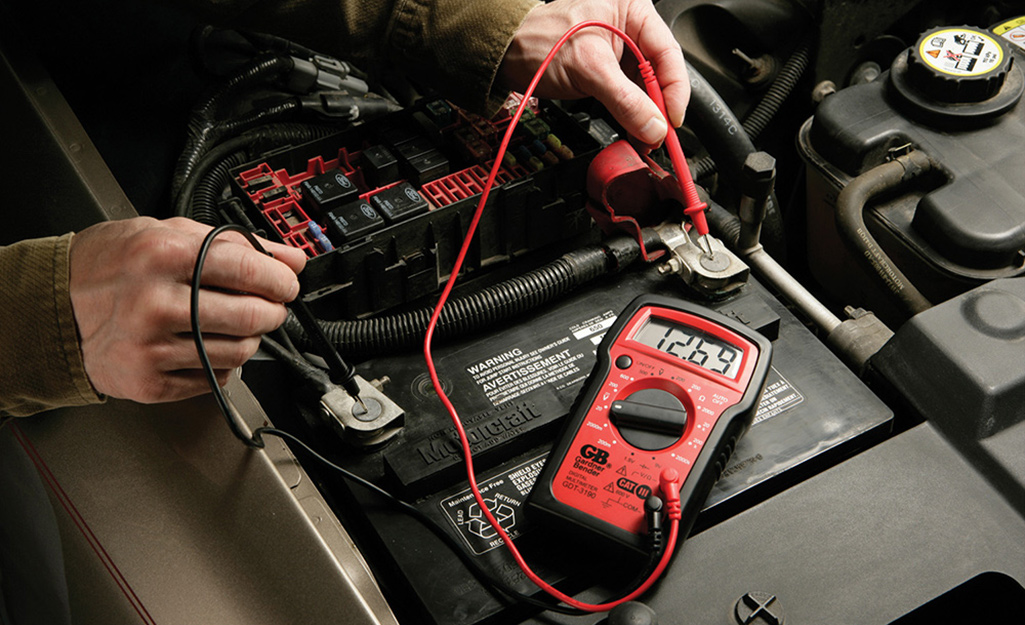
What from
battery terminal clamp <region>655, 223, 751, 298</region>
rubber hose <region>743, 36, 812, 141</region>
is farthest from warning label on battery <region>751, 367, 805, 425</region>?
rubber hose <region>743, 36, 812, 141</region>

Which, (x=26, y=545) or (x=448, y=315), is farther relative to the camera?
(x=448, y=315)

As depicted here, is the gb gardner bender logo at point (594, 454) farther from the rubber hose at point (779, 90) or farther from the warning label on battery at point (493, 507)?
the rubber hose at point (779, 90)

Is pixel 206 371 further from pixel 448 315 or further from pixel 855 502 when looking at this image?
pixel 855 502

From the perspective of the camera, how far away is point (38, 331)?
72 cm

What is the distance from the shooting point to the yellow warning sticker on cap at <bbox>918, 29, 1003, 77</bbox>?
1114 millimetres

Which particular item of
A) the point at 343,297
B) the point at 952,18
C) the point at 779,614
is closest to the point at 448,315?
the point at 343,297

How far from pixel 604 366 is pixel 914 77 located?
641mm

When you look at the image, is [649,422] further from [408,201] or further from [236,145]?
[236,145]

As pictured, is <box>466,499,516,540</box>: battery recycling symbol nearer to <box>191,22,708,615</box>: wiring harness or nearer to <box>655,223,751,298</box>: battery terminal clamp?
<box>191,22,708,615</box>: wiring harness

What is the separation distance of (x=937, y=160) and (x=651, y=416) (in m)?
0.58

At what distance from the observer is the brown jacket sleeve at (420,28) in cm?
107

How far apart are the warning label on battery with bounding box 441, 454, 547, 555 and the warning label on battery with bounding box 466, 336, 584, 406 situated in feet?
0.28

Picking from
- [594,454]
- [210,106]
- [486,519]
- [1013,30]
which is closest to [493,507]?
[486,519]

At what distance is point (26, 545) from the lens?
2.30ft
